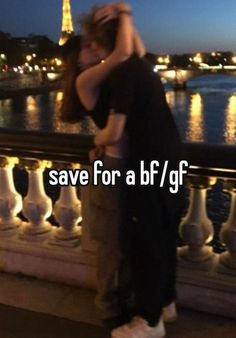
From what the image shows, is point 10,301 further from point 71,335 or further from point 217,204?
point 217,204

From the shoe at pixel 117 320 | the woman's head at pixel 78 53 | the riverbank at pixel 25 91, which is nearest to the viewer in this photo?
the woman's head at pixel 78 53

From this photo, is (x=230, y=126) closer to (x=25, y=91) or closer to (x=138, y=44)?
(x=138, y=44)

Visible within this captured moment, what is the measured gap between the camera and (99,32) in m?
2.61

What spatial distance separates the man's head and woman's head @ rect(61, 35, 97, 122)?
0.25 ft

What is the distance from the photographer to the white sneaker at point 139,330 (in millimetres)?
3162

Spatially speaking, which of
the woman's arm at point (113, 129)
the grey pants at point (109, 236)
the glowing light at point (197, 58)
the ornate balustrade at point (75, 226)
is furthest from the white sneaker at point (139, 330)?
the glowing light at point (197, 58)

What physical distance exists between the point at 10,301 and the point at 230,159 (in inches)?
67.8

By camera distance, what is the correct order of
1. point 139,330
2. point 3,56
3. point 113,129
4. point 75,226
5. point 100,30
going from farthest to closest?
point 3,56 < point 75,226 < point 139,330 < point 113,129 < point 100,30

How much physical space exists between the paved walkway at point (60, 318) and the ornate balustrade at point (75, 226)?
0.34ft

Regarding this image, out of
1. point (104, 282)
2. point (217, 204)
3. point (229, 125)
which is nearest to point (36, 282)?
point (104, 282)

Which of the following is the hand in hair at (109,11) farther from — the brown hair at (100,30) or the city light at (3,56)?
the city light at (3,56)

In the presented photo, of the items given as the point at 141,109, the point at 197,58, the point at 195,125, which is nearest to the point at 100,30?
the point at 141,109

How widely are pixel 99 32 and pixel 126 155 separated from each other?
64cm

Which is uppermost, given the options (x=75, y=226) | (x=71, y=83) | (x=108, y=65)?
(x=108, y=65)
